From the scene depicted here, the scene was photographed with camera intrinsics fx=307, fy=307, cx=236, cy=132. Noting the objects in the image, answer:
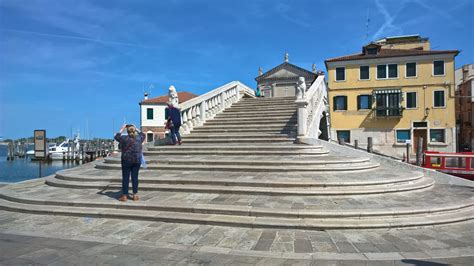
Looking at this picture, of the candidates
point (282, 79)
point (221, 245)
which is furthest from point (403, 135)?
point (221, 245)

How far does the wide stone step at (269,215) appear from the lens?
501 centimetres

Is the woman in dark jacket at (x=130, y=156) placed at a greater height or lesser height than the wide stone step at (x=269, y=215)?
greater

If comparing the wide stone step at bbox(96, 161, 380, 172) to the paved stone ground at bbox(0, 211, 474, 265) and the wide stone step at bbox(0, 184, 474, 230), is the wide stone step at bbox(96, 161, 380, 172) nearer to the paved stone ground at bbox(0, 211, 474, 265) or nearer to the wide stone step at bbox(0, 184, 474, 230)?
the wide stone step at bbox(0, 184, 474, 230)

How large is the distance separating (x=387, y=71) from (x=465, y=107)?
15.8m

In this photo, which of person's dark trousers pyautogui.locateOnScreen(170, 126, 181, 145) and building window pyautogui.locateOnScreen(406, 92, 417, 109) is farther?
building window pyautogui.locateOnScreen(406, 92, 417, 109)

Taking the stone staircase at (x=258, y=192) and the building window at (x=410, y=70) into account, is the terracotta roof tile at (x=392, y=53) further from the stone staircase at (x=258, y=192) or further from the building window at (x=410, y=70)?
the stone staircase at (x=258, y=192)

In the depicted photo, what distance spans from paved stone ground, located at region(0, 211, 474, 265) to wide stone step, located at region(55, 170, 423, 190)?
5.99 feet

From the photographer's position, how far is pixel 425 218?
524 cm

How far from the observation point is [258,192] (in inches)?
257

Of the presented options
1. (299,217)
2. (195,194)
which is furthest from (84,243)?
(299,217)

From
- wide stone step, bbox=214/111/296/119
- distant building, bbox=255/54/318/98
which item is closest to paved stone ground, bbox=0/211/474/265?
wide stone step, bbox=214/111/296/119

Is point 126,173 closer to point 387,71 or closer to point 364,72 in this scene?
point 364,72

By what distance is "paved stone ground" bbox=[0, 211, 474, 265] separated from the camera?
12.6 feet

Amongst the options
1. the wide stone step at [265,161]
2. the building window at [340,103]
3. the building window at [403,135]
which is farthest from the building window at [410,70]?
the wide stone step at [265,161]
